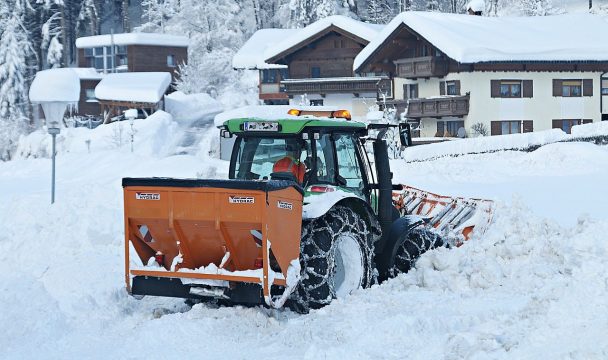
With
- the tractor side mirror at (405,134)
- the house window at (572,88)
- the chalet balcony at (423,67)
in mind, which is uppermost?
the chalet balcony at (423,67)

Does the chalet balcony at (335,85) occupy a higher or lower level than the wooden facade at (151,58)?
lower

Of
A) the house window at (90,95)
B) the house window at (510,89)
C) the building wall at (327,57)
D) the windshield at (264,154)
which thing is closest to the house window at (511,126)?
the house window at (510,89)

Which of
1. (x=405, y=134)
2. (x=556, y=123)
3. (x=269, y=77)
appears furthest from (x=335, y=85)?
(x=405, y=134)

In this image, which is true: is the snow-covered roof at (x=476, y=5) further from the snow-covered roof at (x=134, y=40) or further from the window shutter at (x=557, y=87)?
the snow-covered roof at (x=134, y=40)

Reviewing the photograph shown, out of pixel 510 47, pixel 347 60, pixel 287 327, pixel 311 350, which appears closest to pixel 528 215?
pixel 287 327

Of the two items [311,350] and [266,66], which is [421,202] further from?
[266,66]

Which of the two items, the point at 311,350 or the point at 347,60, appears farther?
the point at 347,60

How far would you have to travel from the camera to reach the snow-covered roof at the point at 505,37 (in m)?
43.7

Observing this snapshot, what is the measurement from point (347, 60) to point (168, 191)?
48850 mm

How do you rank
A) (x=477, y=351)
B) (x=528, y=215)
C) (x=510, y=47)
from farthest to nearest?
(x=510, y=47) < (x=528, y=215) < (x=477, y=351)

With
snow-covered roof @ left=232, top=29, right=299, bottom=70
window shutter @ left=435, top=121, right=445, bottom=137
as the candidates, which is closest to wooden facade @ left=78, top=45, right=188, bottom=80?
snow-covered roof @ left=232, top=29, right=299, bottom=70

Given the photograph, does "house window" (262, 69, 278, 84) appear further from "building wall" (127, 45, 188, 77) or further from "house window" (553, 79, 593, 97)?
"house window" (553, 79, 593, 97)

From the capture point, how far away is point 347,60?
57.0m

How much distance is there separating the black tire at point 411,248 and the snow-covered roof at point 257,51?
49.3 metres
